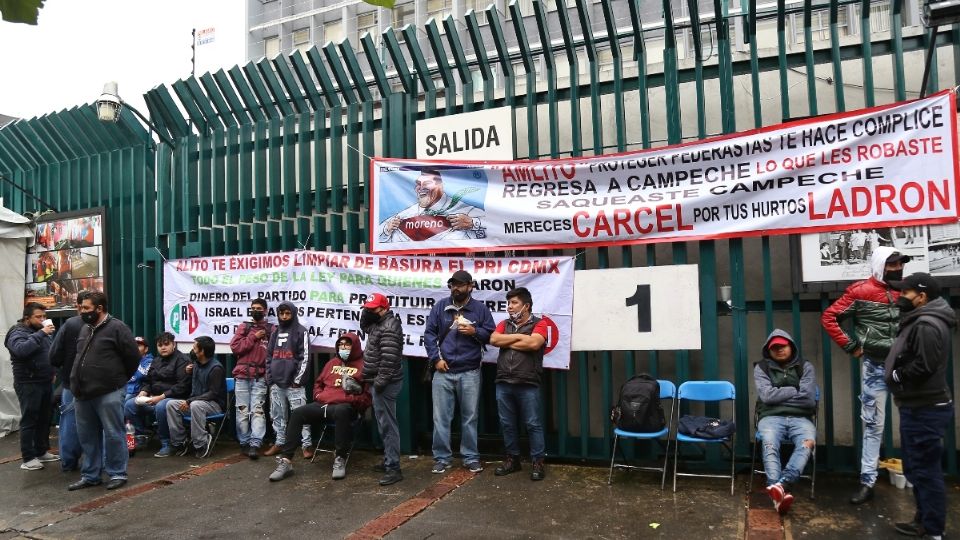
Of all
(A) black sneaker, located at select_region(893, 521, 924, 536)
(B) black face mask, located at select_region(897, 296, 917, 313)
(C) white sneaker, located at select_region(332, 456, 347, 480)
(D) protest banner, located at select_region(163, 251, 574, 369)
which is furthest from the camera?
(D) protest banner, located at select_region(163, 251, 574, 369)

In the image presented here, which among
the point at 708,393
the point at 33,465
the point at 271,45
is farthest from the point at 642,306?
the point at 271,45

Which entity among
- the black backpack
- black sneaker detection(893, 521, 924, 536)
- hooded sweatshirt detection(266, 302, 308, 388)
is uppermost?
hooded sweatshirt detection(266, 302, 308, 388)

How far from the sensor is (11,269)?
9.87 metres

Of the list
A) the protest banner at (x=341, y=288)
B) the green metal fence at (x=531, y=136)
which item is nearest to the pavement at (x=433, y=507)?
the green metal fence at (x=531, y=136)

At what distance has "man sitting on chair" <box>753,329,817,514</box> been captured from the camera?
16.4 ft

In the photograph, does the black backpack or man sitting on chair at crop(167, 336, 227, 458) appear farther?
man sitting on chair at crop(167, 336, 227, 458)

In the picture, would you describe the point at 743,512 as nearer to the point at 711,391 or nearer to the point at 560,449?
the point at 711,391

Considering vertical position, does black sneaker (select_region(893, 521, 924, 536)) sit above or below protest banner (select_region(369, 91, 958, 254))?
below

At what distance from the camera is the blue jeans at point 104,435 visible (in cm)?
627

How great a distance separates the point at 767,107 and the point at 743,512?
153 inches

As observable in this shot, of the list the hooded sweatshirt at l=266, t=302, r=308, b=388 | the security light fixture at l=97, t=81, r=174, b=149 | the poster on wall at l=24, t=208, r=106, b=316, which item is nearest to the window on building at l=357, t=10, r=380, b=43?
the poster on wall at l=24, t=208, r=106, b=316

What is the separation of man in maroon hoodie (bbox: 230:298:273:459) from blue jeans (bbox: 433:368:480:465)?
210 centimetres

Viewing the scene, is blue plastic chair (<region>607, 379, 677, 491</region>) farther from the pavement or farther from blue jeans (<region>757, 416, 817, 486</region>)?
blue jeans (<region>757, 416, 817, 486</region>)

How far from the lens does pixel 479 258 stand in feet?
22.3
